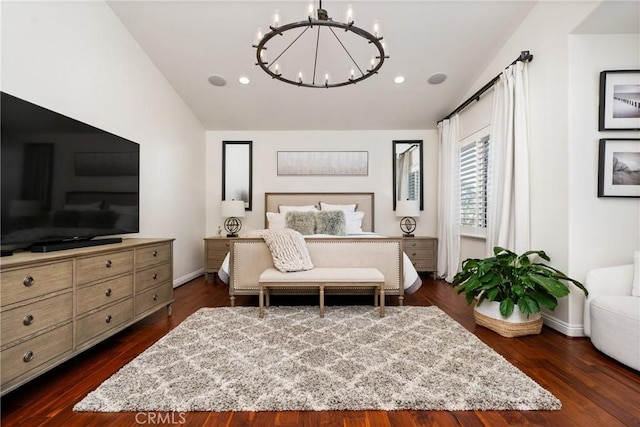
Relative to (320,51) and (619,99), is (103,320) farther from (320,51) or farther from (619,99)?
(619,99)

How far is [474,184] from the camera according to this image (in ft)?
12.9

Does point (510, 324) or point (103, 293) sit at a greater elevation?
point (103, 293)

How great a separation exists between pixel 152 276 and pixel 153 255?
0.18m

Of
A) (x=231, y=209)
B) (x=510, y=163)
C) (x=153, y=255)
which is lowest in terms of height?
(x=153, y=255)

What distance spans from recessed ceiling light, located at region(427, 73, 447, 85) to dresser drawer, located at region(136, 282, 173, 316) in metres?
4.07

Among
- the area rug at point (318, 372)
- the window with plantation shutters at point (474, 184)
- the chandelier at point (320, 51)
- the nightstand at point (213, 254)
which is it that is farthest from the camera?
the nightstand at point (213, 254)

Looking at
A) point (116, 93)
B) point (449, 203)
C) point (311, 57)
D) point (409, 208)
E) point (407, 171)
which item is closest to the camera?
point (116, 93)

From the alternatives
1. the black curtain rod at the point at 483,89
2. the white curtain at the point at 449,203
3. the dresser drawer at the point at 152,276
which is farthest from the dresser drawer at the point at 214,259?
the black curtain rod at the point at 483,89

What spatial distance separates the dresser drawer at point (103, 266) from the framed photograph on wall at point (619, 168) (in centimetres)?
374

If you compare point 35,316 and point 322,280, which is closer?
point 35,316

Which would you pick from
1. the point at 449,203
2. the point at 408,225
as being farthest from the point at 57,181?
the point at 408,225

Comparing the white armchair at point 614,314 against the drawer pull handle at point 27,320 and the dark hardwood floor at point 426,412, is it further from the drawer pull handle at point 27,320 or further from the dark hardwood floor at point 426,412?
the drawer pull handle at point 27,320

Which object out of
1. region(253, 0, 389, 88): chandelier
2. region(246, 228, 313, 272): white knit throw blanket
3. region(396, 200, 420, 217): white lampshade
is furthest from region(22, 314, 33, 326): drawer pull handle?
region(396, 200, 420, 217): white lampshade

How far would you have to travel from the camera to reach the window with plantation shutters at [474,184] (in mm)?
3713
